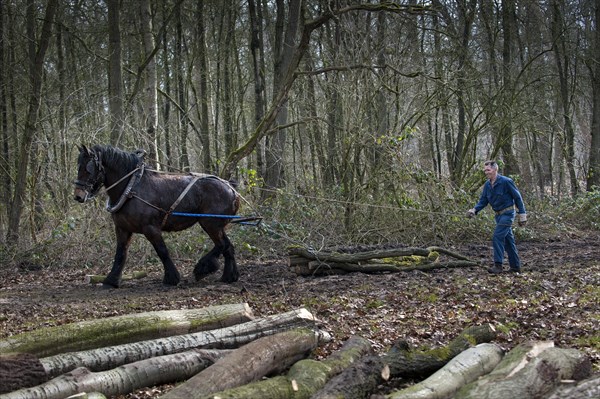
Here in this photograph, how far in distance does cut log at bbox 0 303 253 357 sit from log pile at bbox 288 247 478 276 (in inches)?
152

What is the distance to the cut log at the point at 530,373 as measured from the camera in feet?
15.4

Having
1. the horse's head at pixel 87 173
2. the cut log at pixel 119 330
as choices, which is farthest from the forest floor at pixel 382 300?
the horse's head at pixel 87 173

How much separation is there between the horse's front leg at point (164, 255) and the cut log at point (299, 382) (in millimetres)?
5088

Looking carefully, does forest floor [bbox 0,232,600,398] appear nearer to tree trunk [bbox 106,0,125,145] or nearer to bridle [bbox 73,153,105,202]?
bridle [bbox 73,153,105,202]

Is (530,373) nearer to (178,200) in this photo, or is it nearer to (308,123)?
(178,200)

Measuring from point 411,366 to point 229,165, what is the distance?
909 cm

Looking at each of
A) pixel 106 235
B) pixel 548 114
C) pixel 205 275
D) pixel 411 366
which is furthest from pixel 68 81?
pixel 411 366

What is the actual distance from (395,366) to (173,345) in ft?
6.40

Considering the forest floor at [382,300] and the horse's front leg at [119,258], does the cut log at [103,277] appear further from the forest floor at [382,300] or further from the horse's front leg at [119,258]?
the horse's front leg at [119,258]

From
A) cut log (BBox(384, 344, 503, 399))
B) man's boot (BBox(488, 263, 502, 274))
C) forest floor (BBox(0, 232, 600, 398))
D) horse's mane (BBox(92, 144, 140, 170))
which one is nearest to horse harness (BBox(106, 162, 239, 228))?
horse's mane (BBox(92, 144, 140, 170))

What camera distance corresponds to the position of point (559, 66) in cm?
2350

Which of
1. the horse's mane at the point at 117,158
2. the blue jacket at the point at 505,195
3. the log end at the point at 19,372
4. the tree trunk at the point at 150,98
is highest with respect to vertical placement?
the tree trunk at the point at 150,98

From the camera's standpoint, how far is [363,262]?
1155 centimetres

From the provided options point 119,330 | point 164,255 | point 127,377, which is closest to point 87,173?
point 164,255
